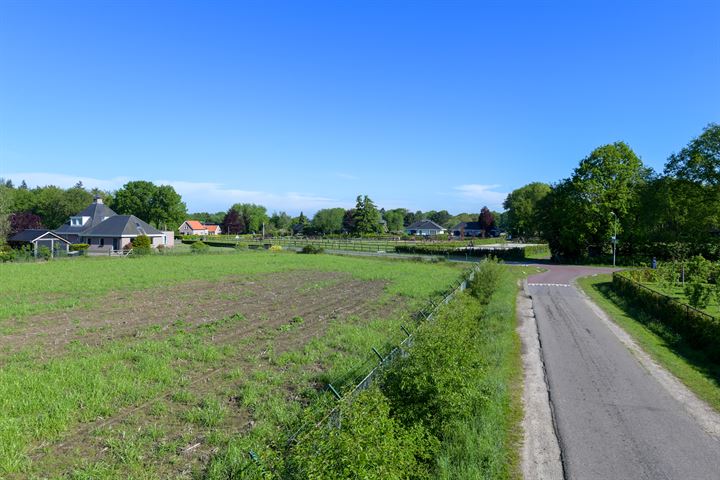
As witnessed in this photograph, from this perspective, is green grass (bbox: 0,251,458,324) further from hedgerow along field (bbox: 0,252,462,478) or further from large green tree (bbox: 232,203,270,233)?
large green tree (bbox: 232,203,270,233)

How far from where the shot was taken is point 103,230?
6450 cm

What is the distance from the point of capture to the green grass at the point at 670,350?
12.6 m

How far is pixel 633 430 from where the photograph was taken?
964 cm

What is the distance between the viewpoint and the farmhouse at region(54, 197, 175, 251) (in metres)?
63.2

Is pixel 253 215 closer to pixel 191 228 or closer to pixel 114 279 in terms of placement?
pixel 191 228

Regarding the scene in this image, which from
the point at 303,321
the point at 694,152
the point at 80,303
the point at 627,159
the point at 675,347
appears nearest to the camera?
the point at 675,347

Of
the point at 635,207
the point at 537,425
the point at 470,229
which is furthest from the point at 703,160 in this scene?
the point at 470,229

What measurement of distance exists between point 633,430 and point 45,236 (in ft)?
221

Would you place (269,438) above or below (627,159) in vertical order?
below

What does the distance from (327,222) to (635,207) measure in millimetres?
92734

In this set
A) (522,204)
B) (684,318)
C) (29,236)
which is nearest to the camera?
(684,318)

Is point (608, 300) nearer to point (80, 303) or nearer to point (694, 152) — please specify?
point (694, 152)

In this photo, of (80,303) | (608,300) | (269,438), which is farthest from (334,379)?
(608,300)

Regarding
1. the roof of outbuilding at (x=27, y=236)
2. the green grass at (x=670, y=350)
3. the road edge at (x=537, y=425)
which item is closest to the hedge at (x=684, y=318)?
the green grass at (x=670, y=350)
